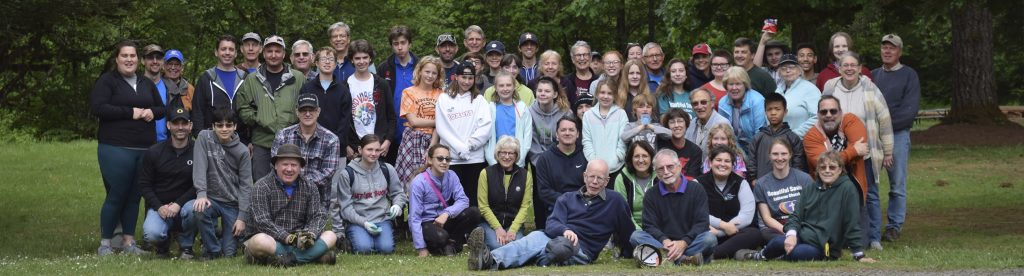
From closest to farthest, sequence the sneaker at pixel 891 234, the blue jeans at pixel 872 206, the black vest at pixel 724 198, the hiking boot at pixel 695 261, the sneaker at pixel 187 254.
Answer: the hiking boot at pixel 695 261
the black vest at pixel 724 198
the sneaker at pixel 187 254
the blue jeans at pixel 872 206
the sneaker at pixel 891 234

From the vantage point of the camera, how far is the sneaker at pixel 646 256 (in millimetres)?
9523

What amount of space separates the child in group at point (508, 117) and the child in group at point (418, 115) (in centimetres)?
57

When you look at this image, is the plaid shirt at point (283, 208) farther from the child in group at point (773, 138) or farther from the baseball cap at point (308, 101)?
the child in group at point (773, 138)

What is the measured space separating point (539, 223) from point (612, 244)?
90 cm

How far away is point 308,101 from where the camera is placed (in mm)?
10750

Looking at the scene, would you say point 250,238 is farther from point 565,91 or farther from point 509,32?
point 509,32

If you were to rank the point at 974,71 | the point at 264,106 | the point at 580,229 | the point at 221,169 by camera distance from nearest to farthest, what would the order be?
the point at 580,229, the point at 221,169, the point at 264,106, the point at 974,71

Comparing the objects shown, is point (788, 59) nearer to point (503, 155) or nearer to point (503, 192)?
point (503, 155)

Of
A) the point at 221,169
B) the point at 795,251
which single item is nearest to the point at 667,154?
the point at 795,251

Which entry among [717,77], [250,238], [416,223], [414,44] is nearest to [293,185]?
[250,238]

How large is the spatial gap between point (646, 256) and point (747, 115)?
93.1 inches

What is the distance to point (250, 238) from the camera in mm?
10078

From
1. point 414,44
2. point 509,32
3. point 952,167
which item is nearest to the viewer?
point 952,167

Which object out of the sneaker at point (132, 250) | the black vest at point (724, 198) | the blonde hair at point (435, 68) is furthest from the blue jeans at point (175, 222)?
the black vest at point (724, 198)
